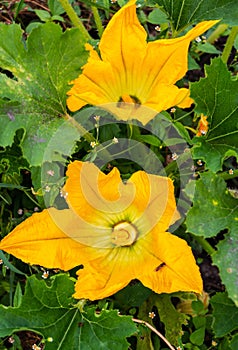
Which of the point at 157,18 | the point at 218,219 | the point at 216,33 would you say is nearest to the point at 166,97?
the point at 218,219

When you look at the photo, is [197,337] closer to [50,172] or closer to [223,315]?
[223,315]

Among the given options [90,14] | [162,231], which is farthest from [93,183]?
[90,14]

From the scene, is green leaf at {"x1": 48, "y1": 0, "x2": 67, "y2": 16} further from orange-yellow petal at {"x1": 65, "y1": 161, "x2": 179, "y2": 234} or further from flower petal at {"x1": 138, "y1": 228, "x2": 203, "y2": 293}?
flower petal at {"x1": 138, "y1": 228, "x2": 203, "y2": 293}

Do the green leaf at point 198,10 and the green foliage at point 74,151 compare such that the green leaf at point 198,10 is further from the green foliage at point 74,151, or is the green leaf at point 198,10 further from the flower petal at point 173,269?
the flower petal at point 173,269

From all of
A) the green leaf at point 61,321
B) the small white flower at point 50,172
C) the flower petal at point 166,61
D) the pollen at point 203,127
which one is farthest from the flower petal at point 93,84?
the green leaf at point 61,321

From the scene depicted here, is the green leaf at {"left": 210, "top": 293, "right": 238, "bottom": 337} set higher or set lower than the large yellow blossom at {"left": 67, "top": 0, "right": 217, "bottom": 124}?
lower

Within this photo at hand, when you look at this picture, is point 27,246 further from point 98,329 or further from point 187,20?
point 187,20

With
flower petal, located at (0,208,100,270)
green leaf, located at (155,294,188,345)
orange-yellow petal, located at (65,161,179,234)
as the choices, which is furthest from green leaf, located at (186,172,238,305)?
green leaf, located at (155,294,188,345)
